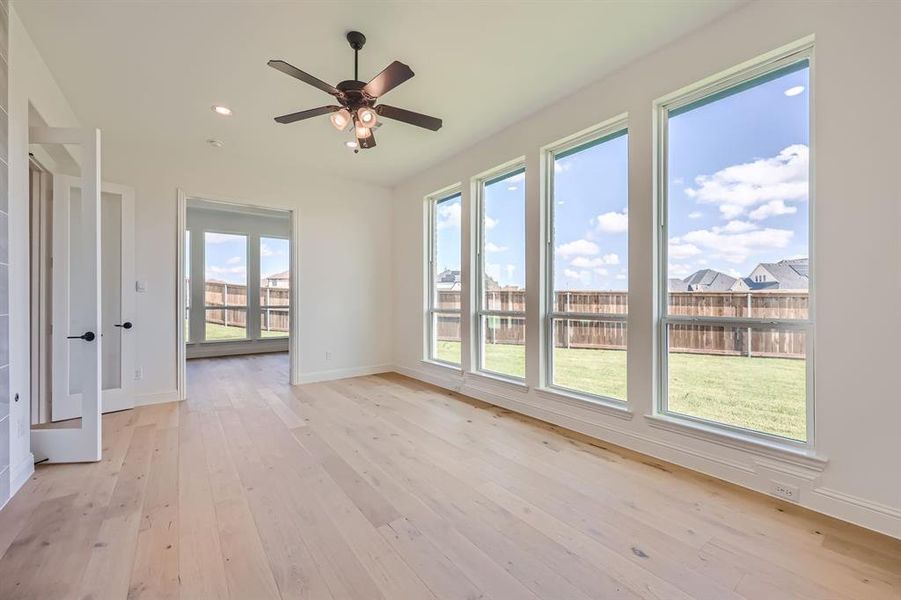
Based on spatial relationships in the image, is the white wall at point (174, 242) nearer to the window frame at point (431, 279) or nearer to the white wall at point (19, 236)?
the white wall at point (19, 236)

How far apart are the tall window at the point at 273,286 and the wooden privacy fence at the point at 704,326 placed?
6.23m

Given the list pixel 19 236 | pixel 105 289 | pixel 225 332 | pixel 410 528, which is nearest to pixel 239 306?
pixel 225 332

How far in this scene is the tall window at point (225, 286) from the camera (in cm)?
756

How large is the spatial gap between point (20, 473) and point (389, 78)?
3290 millimetres

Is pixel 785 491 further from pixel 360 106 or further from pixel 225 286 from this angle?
pixel 225 286

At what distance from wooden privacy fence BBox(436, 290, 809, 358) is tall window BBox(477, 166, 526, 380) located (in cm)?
11

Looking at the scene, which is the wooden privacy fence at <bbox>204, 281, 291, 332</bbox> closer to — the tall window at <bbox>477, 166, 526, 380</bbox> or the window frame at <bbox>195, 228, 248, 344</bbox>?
the window frame at <bbox>195, 228, 248, 344</bbox>

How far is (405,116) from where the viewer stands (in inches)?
105

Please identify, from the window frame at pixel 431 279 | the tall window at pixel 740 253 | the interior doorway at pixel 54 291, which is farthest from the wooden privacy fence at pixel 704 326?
the interior doorway at pixel 54 291

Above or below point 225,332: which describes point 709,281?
above

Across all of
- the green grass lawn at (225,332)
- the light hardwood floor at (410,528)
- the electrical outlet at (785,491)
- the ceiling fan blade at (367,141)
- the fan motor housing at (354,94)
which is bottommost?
the light hardwood floor at (410,528)

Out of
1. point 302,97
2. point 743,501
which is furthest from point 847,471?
point 302,97

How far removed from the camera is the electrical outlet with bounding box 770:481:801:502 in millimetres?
2086

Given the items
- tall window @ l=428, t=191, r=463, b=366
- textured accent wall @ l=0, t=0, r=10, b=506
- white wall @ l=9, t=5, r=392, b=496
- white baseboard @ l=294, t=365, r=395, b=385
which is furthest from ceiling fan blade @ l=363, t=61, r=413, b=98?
white baseboard @ l=294, t=365, r=395, b=385
